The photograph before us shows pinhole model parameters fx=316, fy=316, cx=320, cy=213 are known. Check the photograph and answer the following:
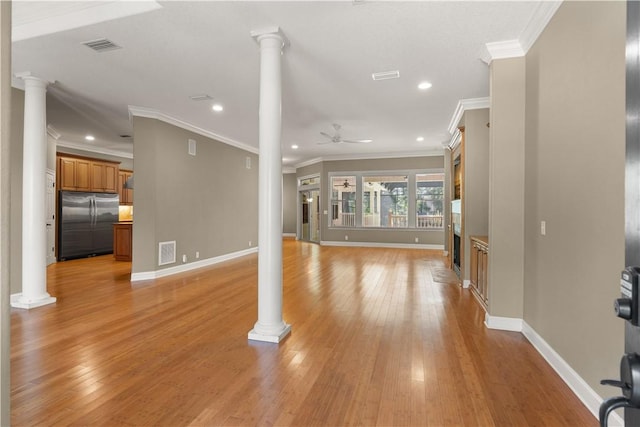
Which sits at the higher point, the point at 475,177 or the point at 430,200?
the point at 475,177

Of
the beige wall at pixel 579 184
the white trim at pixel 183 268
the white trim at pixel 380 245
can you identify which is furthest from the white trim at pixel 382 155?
the beige wall at pixel 579 184

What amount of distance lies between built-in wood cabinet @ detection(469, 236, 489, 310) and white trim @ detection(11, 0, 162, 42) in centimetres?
450

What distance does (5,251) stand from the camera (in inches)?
32.1

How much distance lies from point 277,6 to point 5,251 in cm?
279

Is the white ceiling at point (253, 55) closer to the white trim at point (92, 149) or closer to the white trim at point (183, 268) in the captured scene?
the white trim at point (92, 149)

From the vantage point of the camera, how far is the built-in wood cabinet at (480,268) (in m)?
4.02

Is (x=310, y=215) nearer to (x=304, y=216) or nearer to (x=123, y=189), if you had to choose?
(x=304, y=216)

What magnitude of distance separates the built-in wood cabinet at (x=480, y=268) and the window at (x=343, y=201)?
5.89m

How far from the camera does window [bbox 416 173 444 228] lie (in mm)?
9945

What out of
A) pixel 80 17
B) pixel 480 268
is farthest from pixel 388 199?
pixel 80 17

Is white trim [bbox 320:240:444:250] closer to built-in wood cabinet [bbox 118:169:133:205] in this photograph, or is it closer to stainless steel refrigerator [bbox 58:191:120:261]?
built-in wood cabinet [bbox 118:169:133:205]

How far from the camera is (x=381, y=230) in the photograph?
1047 cm

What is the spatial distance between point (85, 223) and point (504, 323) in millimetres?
9422

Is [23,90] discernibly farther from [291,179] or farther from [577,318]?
[291,179]
